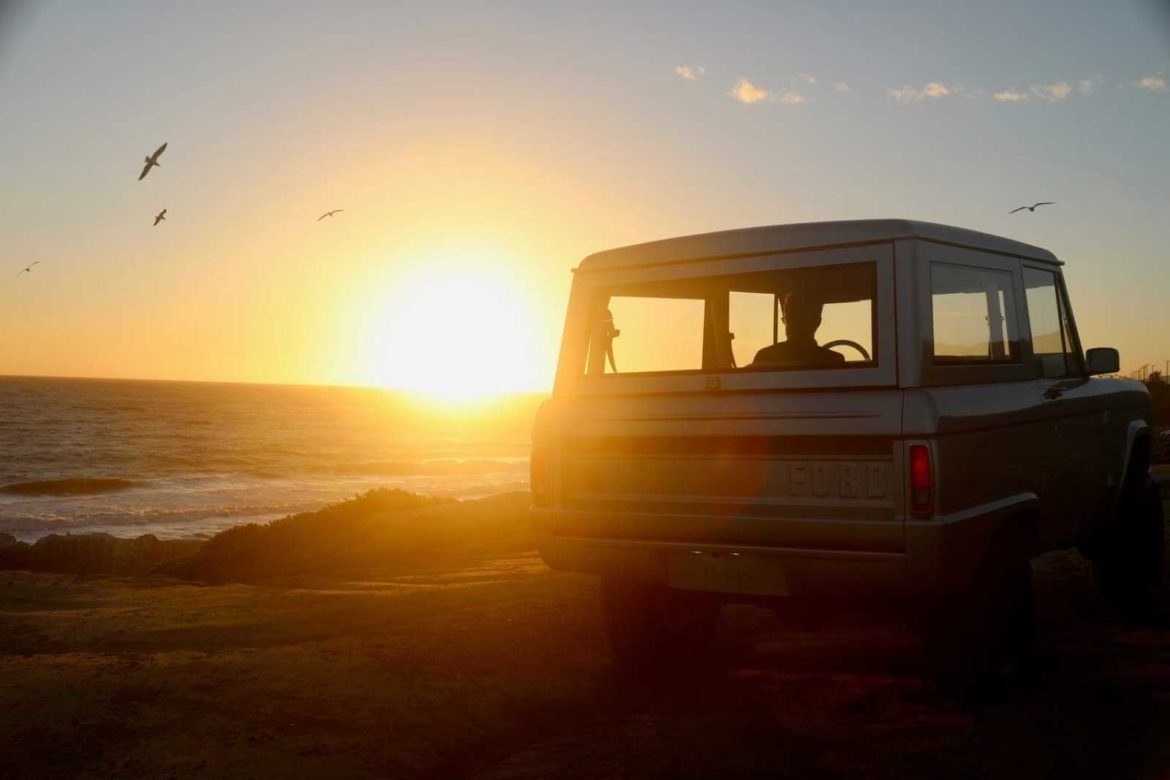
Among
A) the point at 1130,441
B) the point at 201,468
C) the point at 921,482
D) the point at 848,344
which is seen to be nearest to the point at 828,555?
the point at 921,482

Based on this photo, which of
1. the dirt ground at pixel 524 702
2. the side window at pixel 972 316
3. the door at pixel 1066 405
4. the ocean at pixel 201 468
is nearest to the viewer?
the dirt ground at pixel 524 702

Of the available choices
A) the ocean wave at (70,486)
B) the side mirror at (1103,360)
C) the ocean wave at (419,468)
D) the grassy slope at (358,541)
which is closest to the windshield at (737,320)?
the side mirror at (1103,360)

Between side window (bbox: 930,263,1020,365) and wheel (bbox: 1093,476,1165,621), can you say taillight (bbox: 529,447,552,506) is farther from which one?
wheel (bbox: 1093,476,1165,621)

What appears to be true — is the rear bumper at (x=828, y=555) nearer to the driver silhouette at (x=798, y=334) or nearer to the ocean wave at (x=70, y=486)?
the driver silhouette at (x=798, y=334)

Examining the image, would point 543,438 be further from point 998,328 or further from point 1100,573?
point 1100,573

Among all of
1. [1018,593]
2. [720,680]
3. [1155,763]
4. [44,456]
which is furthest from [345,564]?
[44,456]

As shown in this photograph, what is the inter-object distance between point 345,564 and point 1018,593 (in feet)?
30.8

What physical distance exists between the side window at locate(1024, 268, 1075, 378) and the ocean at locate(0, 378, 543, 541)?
2284cm

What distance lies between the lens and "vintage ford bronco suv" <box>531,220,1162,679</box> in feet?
14.2

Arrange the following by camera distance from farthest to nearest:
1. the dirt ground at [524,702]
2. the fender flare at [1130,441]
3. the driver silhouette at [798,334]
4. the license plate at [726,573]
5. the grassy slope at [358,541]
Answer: the grassy slope at [358,541]
the fender flare at [1130,441]
the driver silhouette at [798,334]
the license plate at [726,573]
the dirt ground at [524,702]

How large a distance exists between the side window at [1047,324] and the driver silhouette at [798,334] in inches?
51.7

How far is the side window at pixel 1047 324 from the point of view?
5688 millimetres

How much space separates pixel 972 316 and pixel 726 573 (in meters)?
1.83

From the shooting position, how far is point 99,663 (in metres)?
5.66
